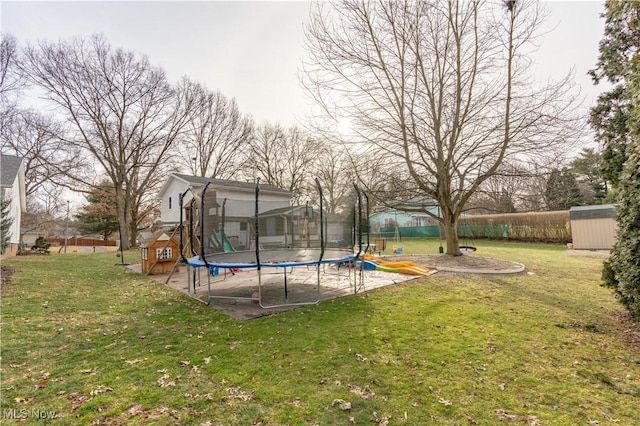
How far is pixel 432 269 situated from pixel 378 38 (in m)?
7.83

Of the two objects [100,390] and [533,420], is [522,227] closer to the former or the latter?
[533,420]

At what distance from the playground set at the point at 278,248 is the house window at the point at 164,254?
1.81 m

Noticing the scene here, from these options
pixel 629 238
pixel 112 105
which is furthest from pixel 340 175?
pixel 112 105

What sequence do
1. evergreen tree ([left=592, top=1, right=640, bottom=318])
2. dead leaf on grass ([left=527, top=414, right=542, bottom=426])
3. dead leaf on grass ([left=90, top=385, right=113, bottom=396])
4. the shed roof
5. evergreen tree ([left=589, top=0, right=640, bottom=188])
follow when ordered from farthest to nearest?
1. the shed roof
2. evergreen tree ([left=589, top=0, right=640, bottom=188])
3. evergreen tree ([left=592, top=1, right=640, bottom=318])
4. dead leaf on grass ([left=90, top=385, right=113, bottom=396])
5. dead leaf on grass ([left=527, top=414, right=542, bottom=426])

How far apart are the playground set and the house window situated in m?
1.81

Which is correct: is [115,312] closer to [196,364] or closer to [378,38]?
[196,364]

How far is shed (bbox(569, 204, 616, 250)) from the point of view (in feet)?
42.9

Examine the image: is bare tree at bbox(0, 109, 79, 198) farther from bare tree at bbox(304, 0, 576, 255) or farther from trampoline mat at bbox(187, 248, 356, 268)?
trampoline mat at bbox(187, 248, 356, 268)

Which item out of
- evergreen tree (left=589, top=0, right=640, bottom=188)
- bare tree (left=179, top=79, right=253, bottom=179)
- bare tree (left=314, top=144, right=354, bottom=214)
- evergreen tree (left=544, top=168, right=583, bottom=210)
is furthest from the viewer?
bare tree (left=179, top=79, right=253, bottom=179)

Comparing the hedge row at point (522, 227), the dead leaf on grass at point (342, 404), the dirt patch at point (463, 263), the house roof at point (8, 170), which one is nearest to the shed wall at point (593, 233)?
the hedge row at point (522, 227)

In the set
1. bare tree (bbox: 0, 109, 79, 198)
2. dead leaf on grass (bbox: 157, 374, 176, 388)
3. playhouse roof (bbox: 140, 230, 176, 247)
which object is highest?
bare tree (bbox: 0, 109, 79, 198)

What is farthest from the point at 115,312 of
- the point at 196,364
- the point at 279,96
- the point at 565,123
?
the point at 565,123

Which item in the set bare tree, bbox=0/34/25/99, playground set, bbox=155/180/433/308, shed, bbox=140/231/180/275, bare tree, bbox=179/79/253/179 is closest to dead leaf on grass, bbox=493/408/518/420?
playground set, bbox=155/180/433/308

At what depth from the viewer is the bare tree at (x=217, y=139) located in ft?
78.5
